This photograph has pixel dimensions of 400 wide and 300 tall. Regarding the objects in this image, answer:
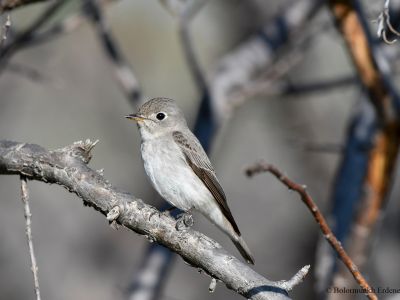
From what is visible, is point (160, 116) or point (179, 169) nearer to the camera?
point (179, 169)

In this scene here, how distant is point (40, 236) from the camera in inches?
404

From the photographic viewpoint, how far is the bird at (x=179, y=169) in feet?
16.1

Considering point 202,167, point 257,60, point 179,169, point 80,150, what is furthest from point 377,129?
point 80,150

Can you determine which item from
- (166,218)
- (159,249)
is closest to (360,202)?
(159,249)

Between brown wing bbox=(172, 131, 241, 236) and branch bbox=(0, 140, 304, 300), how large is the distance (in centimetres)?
163

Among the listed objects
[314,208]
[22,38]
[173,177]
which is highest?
[22,38]

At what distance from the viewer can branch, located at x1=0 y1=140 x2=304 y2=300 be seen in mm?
3191

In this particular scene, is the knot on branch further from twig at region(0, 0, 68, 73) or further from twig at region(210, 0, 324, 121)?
twig at region(210, 0, 324, 121)

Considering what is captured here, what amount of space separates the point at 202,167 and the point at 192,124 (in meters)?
3.26

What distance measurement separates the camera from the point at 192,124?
8430 mm

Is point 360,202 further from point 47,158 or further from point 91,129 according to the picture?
point 91,129

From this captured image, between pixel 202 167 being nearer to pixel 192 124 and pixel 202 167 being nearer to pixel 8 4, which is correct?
pixel 8 4

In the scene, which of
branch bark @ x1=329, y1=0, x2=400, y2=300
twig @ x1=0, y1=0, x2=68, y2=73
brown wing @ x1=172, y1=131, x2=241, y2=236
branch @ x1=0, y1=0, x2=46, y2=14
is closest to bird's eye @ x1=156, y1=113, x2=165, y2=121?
brown wing @ x1=172, y1=131, x2=241, y2=236

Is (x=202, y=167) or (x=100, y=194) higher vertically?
(x=202, y=167)
